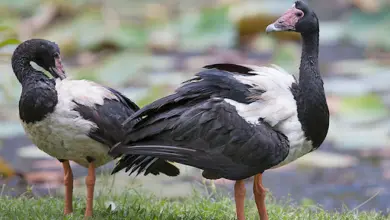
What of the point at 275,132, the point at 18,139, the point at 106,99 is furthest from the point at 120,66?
the point at 275,132

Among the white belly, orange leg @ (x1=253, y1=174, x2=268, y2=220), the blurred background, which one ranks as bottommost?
the blurred background

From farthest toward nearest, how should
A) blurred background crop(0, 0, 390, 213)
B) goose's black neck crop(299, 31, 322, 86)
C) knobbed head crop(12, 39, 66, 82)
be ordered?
blurred background crop(0, 0, 390, 213)
knobbed head crop(12, 39, 66, 82)
goose's black neck crop(299, 31, 322, 86)

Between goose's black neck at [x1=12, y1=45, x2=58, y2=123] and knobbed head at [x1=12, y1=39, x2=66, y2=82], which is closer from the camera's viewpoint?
goose's black neck at [x1=12, y1=45, x2=58, y2=123]

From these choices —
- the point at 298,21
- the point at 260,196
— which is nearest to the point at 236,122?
the point at 260,196

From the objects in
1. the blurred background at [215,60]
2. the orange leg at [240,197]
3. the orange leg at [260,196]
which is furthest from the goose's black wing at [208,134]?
the blurred background at [215,60]

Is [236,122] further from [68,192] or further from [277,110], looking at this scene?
[68,192]

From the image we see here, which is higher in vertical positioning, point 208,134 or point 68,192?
point 208,134

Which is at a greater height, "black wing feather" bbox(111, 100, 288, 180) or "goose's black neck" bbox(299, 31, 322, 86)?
"goose's black neck" bbox(299, 31, 322, 86)

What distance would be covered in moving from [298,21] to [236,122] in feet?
2.60

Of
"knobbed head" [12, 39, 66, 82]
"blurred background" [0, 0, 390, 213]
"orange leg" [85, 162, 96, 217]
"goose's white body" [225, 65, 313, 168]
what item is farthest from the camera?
"blurred background" [0, 0, 390, 213]

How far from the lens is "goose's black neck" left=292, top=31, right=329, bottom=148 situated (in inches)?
213

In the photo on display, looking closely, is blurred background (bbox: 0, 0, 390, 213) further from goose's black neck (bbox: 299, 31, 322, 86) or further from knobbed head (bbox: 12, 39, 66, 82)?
goose's black neck (bbox: 299, 31, 322, 86)

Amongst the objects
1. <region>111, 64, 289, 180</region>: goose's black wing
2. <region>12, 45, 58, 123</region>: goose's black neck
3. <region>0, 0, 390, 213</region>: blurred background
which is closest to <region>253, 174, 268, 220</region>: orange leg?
<region>111, 64, 289, 180</region>: goose's black wing

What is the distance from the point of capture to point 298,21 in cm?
561
